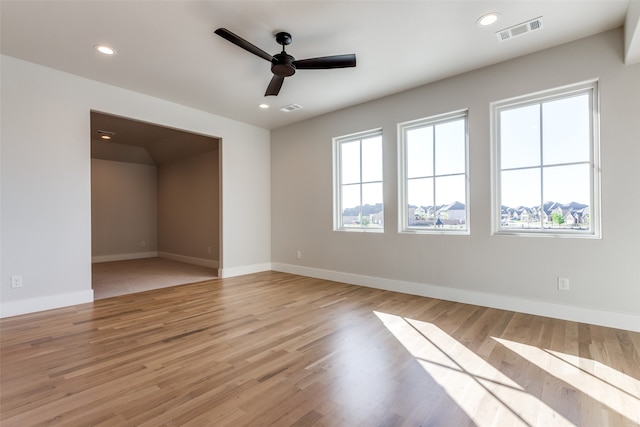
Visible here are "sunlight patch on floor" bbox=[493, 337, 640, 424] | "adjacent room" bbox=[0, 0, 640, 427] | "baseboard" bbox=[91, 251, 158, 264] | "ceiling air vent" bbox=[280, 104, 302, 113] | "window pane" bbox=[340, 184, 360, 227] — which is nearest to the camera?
"sunlight patch on floor" bbox=[493, 337, 640, 424]

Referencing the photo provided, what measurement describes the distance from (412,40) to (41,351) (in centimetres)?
434

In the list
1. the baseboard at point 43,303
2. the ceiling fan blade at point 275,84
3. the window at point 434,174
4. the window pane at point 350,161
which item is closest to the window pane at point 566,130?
the window at point 434,174

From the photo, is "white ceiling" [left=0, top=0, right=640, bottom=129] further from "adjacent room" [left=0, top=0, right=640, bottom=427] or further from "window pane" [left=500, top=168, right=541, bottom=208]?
"window pane" [left=500, top=168, right=541, bottom=208]

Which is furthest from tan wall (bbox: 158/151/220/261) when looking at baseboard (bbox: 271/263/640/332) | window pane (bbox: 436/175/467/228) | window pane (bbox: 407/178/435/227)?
window pane (bbox: 436/175/467/228)

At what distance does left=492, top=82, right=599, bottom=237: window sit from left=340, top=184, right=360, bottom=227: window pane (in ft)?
6.67

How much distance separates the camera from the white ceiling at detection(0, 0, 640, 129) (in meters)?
2.55

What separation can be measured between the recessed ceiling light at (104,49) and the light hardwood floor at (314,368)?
285cm

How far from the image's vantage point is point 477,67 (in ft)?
11.8

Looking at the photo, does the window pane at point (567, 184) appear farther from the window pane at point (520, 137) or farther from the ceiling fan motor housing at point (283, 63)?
the ceiling fan motor housing at point (283, 63)

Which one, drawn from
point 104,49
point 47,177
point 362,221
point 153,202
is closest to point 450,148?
point 362,221

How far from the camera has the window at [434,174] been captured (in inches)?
153

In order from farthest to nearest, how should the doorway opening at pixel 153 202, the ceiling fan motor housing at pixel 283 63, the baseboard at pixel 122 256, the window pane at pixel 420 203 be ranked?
the baseboard at pixel 122 256 → the doorway opening at pixel 153 202 → the window pane at pixel 420 203 → the ceiling fan motor housing at pixel 283 63

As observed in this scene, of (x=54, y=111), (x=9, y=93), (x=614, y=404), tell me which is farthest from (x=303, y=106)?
(x=614, y=404)

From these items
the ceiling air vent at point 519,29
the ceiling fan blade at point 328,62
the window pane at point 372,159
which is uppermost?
the ceiling air vent at point 519,29
